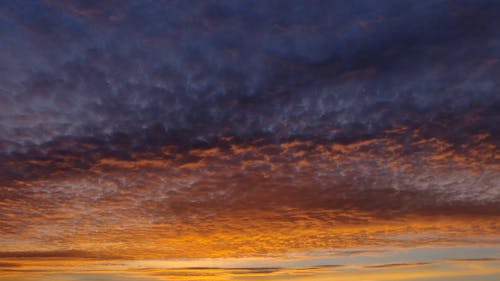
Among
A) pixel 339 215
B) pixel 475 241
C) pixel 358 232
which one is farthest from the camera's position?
pixel 475 241

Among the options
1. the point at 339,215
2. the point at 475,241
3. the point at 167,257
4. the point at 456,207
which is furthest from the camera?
the point at 167,257

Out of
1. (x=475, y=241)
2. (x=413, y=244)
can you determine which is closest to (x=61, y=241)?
(x=413, y=244)

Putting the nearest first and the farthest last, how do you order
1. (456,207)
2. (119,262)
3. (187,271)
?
1. (456,207)
2. (119,262)
3. (187,271)

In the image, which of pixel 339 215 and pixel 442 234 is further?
pixel 442 234

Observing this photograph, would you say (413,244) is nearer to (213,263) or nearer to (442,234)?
(442,234)

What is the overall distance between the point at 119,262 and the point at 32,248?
12.6 m

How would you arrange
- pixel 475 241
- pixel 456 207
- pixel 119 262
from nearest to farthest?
pixel 456 207 < pixel 475 241 < pixel 119 262

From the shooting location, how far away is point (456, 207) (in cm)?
2878

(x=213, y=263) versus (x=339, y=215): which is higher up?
(x=213, y=263)

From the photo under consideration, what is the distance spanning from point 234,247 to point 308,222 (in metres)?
9.96

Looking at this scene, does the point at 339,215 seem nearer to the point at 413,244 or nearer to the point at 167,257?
the point at 413,244

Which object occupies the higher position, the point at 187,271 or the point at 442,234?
the point at 187,271

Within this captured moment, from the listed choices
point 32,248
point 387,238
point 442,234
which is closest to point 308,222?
point 387,238

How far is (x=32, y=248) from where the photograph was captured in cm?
3975
